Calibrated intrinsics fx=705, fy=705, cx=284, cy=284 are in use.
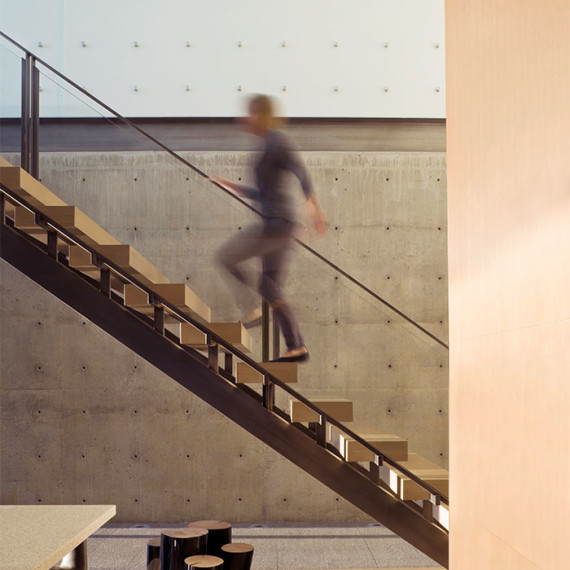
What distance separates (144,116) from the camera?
576cm

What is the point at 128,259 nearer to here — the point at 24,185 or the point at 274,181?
the point at 24,185

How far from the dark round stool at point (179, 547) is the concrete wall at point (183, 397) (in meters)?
2.54

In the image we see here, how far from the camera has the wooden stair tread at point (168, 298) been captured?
12.4ft

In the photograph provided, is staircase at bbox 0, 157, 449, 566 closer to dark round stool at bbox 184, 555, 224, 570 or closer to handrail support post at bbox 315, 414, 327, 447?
handrail support post at bbox 315, 414, 327, 447

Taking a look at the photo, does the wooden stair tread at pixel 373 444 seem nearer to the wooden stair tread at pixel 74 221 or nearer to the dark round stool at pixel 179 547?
the dark round stool at pixel 179 547

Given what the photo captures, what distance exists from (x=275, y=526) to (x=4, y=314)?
8.86ft

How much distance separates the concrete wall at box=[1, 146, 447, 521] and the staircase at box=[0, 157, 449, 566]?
4.95ft

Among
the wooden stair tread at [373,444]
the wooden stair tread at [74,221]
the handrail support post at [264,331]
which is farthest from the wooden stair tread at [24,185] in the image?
the wooden stair tread at [373,444]

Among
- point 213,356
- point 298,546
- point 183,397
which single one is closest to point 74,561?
point 213,356

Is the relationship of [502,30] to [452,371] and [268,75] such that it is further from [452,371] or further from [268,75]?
[268,75]

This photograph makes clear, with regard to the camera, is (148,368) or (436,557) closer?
(436,557)

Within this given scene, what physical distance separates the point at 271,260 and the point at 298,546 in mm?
2113

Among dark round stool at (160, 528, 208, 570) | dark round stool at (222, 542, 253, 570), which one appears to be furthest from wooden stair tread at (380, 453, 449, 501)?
dark round stool at (160, 528, 208, 570)

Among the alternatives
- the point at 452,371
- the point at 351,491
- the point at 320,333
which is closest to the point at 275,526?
the point at 320,333
